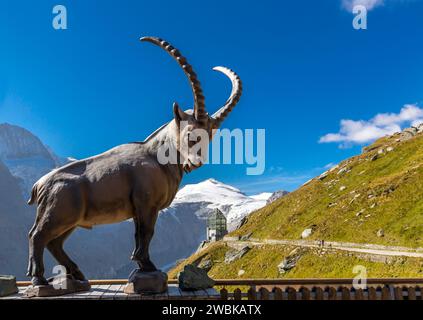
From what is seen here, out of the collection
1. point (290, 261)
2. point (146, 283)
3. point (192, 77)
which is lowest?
point (290, 261)

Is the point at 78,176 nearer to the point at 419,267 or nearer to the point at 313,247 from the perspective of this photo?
the point at 419,267

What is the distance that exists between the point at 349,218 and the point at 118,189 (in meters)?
54.1

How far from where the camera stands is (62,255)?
7727mm

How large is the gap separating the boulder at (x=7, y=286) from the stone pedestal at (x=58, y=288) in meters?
0.47

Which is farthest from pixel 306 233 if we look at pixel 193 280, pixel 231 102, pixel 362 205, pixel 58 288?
pixel 58 288

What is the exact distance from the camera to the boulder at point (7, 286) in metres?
7.34

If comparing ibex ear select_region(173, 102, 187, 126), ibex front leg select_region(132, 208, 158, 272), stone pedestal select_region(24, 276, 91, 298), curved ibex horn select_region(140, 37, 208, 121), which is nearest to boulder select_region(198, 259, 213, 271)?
stone pedestal select_region(24, 276, 91, 298)

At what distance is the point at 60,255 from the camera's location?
7.71 m

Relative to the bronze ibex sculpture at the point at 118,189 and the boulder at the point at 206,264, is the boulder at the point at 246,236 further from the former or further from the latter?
the bronze ibex sculpture at the point at 118,189

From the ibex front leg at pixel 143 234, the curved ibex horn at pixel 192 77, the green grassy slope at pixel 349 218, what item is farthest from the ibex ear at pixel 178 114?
the green grassy slope at pixel 349 218

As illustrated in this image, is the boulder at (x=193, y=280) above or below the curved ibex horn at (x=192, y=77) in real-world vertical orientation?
below

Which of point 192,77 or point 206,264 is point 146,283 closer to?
point 192,77

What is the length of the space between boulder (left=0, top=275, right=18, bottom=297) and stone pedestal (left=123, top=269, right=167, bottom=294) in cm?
229

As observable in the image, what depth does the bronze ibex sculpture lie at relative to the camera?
7043 millimetres
